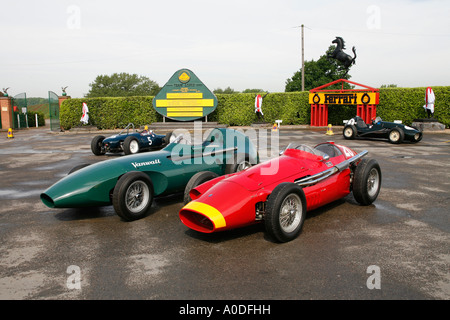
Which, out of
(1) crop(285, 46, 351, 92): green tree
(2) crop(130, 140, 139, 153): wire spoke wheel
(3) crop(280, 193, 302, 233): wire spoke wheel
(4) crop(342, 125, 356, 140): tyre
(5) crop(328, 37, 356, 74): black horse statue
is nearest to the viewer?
(3) crop(280, 193, 302, 233): wire spoke wheel

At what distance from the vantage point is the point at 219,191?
15.9 ft

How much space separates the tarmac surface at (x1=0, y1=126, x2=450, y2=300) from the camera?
3.48m

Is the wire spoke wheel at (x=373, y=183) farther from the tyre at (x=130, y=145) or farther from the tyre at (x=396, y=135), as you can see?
the tyre at (x=396, y=135)

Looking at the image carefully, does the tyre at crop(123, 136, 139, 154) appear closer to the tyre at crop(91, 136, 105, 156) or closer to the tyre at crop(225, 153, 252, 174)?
the tyre at crop(91, 136, 105, 156)

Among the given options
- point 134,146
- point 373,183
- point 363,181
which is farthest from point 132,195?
point 134,146

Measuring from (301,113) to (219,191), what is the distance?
24257 millimetres

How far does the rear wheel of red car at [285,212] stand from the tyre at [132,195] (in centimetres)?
228

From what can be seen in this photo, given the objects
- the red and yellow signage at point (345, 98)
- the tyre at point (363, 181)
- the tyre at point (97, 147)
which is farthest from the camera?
the red and yellow signage at point (345, 98)

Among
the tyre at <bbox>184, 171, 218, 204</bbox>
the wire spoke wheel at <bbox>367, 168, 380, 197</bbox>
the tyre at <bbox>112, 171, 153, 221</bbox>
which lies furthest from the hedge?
the tyre at <bbox>112, 171, 153, 221</bbox>

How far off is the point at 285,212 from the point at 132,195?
2540mm

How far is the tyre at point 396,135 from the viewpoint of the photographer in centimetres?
1521

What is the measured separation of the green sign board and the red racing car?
2190 centimetres

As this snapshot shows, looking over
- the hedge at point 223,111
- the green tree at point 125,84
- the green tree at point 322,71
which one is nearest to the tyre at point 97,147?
the hedge at point 223,111

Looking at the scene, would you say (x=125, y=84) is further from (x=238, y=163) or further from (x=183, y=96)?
(x=238, y=163)
